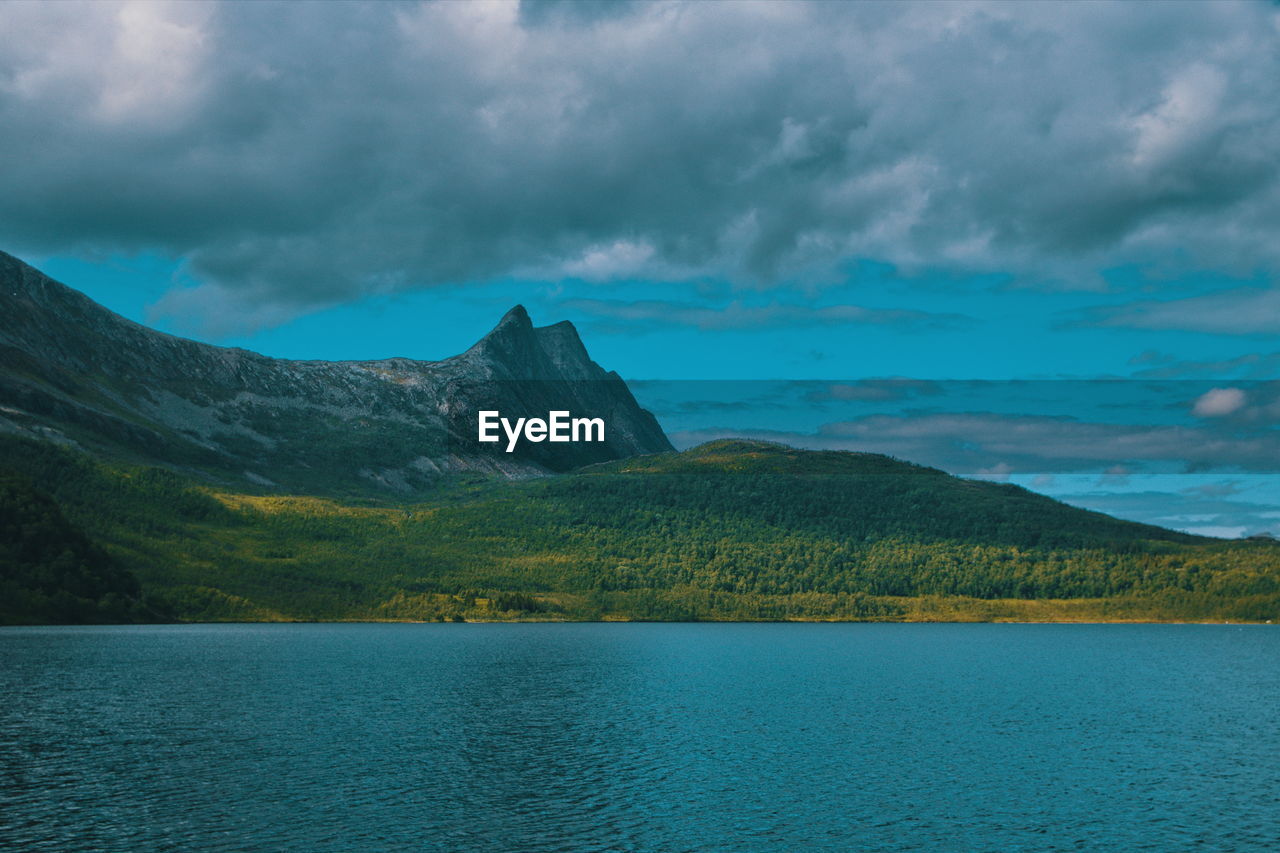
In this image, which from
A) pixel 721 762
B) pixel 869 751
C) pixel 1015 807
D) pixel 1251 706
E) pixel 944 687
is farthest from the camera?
pixel 944 687

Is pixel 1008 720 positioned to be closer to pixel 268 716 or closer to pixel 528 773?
pixel 528 773

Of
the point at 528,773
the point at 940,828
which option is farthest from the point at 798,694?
the point at 940,828

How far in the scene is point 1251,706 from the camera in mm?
163500

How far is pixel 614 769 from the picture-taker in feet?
328

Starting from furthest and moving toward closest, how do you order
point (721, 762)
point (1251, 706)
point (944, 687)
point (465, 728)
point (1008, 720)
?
1. point (944, 687)
2. point (1251, 706)
3. point (1008, 720)
4. point (465, 728)
5. point (721, 762)

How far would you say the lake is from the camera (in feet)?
245

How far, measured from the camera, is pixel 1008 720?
467 feet

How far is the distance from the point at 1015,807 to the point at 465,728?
218 ft

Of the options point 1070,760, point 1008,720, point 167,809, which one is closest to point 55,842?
point 167,809

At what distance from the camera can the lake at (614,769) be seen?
245 feet

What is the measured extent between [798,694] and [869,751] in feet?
192

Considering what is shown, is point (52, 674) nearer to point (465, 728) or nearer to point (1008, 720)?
point (465, 728)

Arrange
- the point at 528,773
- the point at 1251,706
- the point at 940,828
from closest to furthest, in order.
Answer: the point at 940,828
the point at 528,773
the point at 1251,706

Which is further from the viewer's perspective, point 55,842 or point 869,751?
point 869,751
